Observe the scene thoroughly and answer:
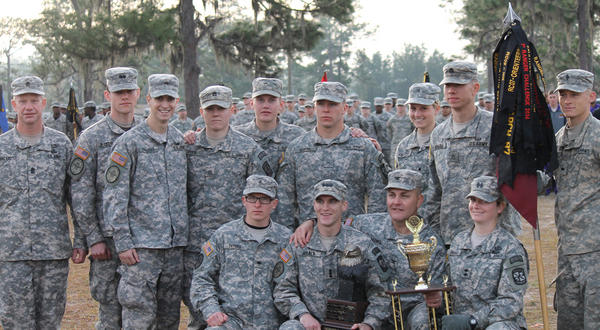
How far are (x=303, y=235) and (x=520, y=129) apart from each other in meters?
1.83

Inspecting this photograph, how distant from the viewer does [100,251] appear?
215 inches

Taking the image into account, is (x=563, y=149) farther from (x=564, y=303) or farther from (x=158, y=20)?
(x=158, y=20)

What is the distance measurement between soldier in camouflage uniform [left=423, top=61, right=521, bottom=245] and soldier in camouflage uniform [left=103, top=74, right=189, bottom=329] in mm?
2155

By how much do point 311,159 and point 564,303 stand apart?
231 centimetres

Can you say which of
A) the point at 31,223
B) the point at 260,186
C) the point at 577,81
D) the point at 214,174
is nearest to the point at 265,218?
the point at 260,186

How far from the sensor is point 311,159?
5.73 metres

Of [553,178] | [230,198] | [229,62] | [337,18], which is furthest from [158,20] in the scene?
[553,178]

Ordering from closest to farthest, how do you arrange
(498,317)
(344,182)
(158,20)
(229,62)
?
(498,317)
(344,182)
(158,20)
(229,62)

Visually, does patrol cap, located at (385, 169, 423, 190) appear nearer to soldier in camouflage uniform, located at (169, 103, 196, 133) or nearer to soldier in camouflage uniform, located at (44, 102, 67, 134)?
soldier in camouflage uniform, located at (169, 103, 196, 133)

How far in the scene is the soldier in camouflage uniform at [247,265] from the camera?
5172mm

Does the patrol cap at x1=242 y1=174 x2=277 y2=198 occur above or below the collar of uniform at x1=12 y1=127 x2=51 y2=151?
below

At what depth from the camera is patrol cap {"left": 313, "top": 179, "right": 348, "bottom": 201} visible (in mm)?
5105

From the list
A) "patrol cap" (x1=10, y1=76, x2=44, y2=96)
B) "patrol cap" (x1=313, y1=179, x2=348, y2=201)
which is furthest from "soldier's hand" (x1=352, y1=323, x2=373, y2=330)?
"patrol cap" (x1=10, y1=76, x2=44, y2=96)

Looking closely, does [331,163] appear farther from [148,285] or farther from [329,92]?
[148,285]
